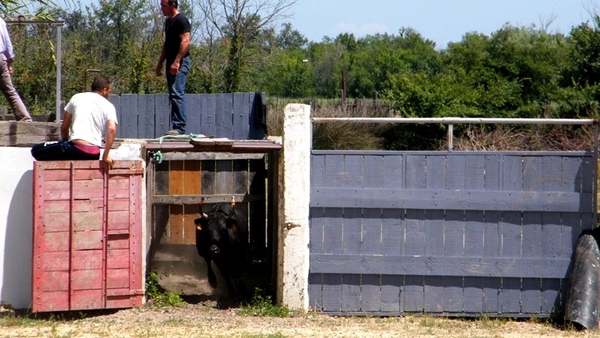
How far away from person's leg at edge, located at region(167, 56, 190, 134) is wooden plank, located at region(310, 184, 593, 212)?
7.75ft

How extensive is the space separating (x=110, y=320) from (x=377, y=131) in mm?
17683

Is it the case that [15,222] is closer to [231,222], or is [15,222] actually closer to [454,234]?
[231,222]

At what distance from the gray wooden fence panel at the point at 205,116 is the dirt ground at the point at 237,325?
7.28 meters

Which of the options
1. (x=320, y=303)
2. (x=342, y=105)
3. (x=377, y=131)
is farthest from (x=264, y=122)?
(x=342, y=105)

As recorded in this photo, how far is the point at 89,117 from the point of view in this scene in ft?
33.5

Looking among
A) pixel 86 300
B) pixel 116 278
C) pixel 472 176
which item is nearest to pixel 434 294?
pixel 472 176

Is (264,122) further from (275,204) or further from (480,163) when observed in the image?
(480,163)

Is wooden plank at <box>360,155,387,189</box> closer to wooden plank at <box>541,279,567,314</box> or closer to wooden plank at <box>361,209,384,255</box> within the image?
wooden plank at <box>361,209,384,255</box>

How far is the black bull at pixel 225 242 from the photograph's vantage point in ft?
36.6

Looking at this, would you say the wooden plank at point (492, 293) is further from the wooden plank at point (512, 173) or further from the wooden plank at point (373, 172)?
the wooden plank at point (373, 172)

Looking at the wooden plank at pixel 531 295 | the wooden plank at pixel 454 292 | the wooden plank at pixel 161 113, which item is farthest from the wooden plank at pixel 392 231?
the wooden plank at pixel 161 113

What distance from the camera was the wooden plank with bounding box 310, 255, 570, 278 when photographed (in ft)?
34.2

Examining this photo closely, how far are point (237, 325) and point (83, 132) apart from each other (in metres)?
2.71

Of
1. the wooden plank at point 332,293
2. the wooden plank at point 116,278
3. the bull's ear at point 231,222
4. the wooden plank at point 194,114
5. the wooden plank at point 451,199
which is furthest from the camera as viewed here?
the wooden plank at point 194,114
